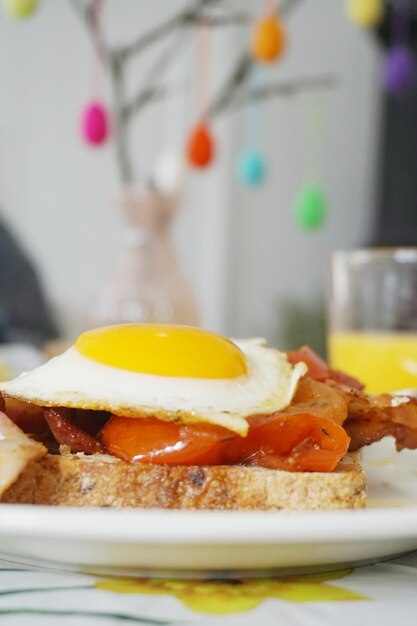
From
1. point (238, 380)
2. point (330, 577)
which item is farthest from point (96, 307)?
point (330, 577)

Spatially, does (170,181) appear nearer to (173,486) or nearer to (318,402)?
(318,402)

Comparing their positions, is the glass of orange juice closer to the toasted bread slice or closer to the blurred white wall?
the toasted bread slice

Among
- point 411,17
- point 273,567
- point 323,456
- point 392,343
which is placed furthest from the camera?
point 411,17

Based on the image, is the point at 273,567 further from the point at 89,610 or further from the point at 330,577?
the point at 89,610

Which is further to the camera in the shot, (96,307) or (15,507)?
(96,307)

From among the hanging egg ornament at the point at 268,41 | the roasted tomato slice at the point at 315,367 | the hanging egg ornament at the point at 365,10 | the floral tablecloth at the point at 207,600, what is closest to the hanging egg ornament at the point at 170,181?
the hanging egg ornament at the point at 268,41

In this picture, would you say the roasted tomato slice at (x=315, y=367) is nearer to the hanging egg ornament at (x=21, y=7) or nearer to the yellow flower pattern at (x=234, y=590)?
the yellow flower pattern at (x=234, y=590)
